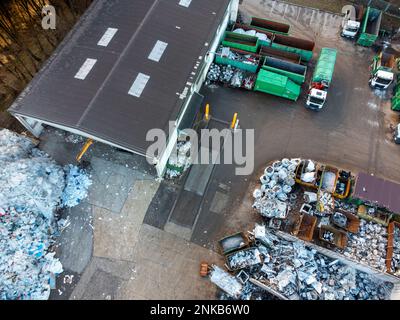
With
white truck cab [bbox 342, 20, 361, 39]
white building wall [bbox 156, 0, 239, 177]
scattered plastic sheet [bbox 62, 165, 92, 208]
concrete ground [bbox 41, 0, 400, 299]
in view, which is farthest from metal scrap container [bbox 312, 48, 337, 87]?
scattered plastic sheet [bbox 62, 165, 92, 208]

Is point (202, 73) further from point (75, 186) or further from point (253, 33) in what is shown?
point (75, 186)

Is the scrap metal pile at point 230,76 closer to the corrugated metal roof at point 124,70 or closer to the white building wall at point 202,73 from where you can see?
the white building wall at point 202,73

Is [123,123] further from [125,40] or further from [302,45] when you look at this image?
[302,45]

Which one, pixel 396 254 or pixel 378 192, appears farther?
pixel 378 192

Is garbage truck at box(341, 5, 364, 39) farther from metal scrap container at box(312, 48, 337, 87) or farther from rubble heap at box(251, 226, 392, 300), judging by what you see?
rubble heap at box(251, 226, 392, 300)

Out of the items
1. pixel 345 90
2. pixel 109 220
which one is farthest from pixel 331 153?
pixel 109 220

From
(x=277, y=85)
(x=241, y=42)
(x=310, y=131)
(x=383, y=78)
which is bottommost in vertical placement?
(x=310, y=131)

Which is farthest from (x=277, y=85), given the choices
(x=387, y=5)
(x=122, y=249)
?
(x=122, y=249)
